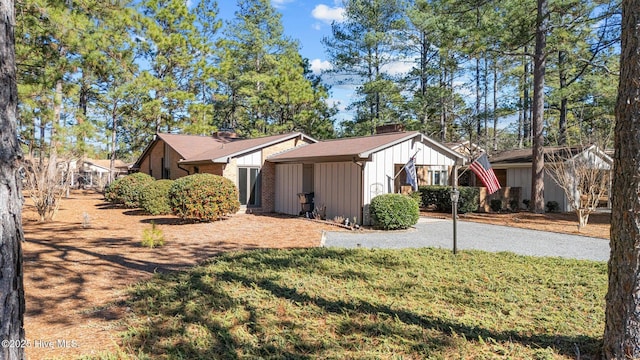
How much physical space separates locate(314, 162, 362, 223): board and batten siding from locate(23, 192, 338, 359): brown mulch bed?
116 cm

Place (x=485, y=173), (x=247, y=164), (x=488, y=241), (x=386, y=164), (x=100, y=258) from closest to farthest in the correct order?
(x=100, y=258) → (x=485, y=173) → (x=488, y=241) → (x=386, y=164) → (x=247, y=164)

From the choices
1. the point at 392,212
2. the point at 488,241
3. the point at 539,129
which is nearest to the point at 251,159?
the point at 392,212

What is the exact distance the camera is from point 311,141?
18.6 m

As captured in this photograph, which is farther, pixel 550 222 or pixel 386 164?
pixel 550 222

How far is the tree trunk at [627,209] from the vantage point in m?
2.99

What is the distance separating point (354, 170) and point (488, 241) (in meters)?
4.85

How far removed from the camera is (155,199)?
15203 millimetres

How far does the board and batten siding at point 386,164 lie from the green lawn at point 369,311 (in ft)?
18.8

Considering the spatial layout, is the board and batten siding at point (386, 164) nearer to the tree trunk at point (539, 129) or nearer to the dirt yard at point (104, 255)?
the dirt yard at point (104, 255)

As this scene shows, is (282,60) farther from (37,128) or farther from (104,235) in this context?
(104,235)

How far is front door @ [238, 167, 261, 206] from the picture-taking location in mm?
16312

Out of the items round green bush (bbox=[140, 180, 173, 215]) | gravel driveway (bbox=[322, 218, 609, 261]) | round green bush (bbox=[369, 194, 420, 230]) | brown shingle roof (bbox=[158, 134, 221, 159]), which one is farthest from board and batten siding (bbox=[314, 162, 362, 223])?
brown shingle roof (bbox=[158, 134, 221, 159])

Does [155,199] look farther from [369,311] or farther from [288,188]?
[369,311]

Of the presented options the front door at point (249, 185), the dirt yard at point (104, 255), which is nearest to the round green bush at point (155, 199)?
the dirt yard at point (104, 255)
